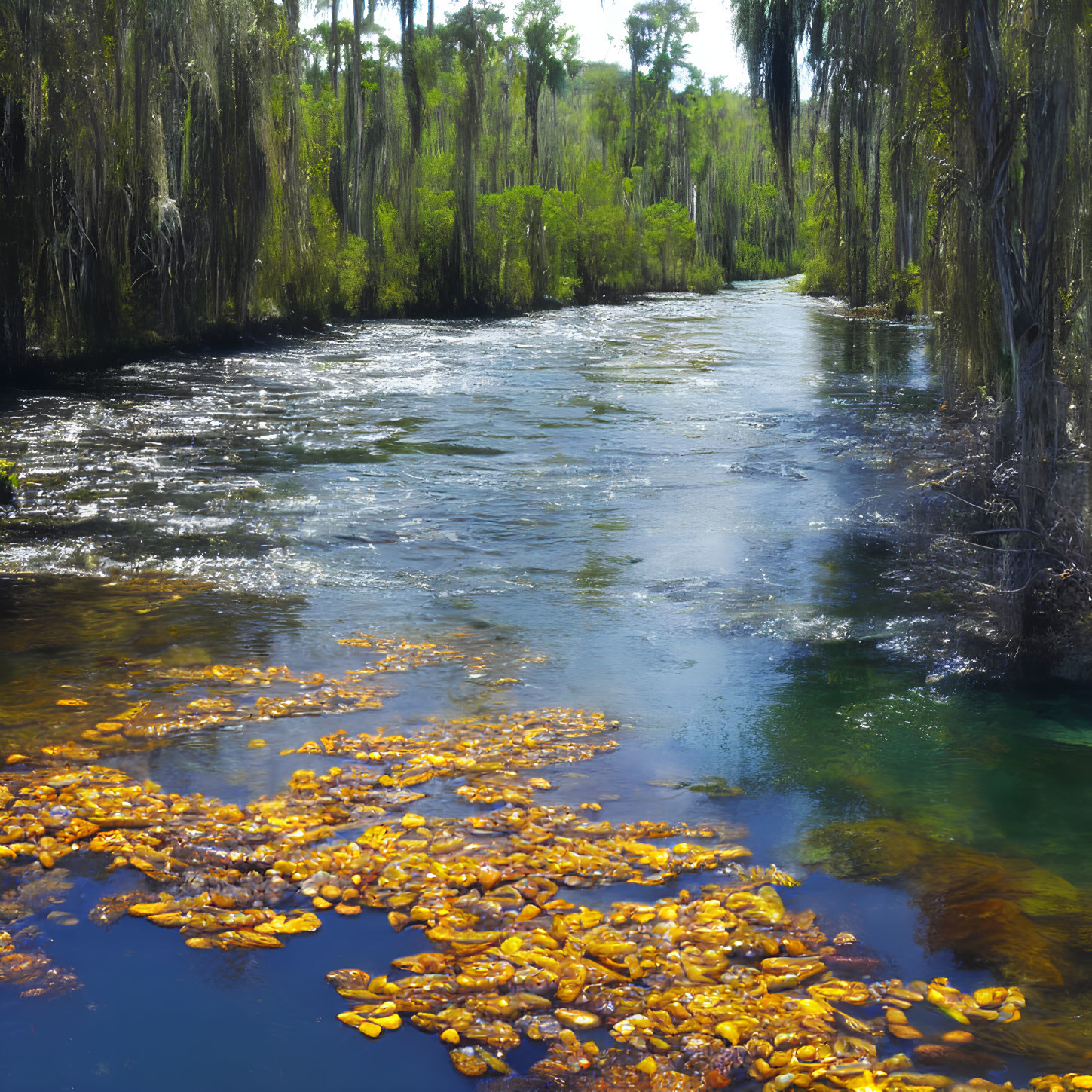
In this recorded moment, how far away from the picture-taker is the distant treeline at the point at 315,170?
16.4 m

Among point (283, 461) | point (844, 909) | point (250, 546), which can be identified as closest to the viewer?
point (844, 909)

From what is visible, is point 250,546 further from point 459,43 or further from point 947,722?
point 459,43

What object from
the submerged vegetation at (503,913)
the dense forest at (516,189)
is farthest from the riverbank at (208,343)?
the submerged vegetation at (503,913)

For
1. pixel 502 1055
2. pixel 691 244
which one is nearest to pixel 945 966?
pixel 502 1055

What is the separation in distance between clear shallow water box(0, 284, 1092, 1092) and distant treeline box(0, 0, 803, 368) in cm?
318

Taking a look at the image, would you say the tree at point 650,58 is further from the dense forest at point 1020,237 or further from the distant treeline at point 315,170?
the dense forest at point 1020,237

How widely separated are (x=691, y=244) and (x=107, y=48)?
1716 inches

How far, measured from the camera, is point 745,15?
19.9m

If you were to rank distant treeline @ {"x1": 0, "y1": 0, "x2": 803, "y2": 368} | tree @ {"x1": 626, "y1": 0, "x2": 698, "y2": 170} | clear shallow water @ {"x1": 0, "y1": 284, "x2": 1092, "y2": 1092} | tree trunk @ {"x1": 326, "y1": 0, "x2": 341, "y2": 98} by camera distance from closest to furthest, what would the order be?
clear shallow water @ {"x1": 0, "y1": 284, "x2": 1092, "y2": 1092}, distant treeline @ {"x1": 0, "y1": 0, "x2": 803, "y2": 368}, tree trunk @ {"x1": 326, "y1": 0, "x2": 341, "y2": 98}, tree @ {"x1": 626, "y1": 0, "x2": 698, "y2": 170}

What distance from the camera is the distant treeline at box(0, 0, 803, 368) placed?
16406 millimetres

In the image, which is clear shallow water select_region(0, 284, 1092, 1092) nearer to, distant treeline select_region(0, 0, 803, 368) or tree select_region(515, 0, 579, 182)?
distant treeline select_region(0, 0, 803, 368)

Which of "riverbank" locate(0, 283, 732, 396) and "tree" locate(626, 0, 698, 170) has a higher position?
"tree" locate(626, 0, 698, 170)

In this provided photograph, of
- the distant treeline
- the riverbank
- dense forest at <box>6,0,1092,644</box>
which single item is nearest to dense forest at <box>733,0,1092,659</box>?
dense forest at <box>6,0,1092,644</box>

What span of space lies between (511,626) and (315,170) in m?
23.7
